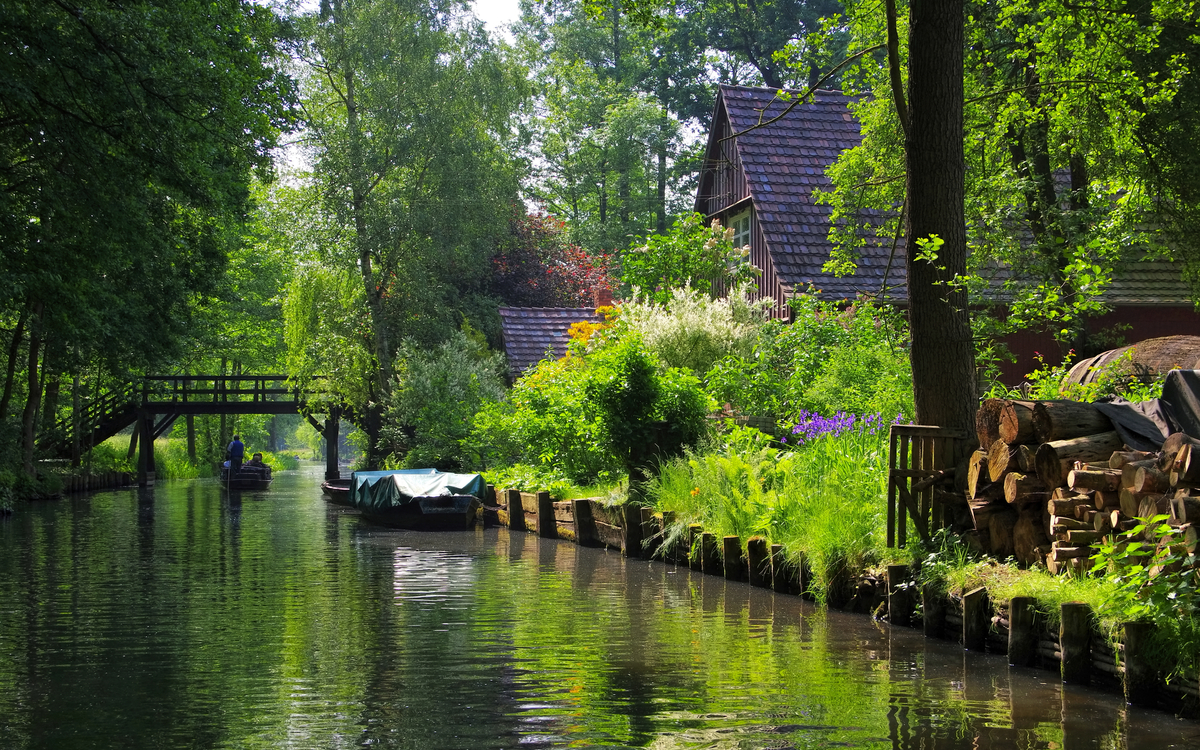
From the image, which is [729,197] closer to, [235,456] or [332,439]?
[235,456]

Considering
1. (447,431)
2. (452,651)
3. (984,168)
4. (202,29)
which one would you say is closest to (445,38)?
(447,431)

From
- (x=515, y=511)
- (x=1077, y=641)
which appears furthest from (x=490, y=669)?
(x=515, y=511)

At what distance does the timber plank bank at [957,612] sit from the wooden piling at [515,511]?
476 centimetres

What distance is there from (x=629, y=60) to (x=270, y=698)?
5016 centimetres

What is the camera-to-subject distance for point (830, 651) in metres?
9.85

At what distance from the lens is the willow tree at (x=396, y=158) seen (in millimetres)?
36688

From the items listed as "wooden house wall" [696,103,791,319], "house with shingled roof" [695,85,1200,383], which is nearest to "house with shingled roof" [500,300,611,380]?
"wooden house wall" [696,103,791,319]

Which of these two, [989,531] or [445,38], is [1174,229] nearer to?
[989,531]

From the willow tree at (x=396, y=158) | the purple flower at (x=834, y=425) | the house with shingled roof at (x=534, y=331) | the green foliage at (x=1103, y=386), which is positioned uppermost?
the willow tree at (x=396, y=158)

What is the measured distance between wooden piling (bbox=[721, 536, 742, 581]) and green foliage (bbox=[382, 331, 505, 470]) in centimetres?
1635

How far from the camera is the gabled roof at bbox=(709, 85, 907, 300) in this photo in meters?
24.7

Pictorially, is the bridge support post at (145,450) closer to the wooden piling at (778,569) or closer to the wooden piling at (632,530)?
the wooden piling at (632,530)

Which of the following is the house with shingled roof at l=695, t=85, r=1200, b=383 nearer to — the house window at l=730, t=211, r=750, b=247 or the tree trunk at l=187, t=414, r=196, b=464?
the house window at l=730, t=211, r=750, b=247

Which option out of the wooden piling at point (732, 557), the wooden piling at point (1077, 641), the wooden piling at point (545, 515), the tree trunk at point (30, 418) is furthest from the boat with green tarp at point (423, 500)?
the wooden piling at point (1077, 641)
